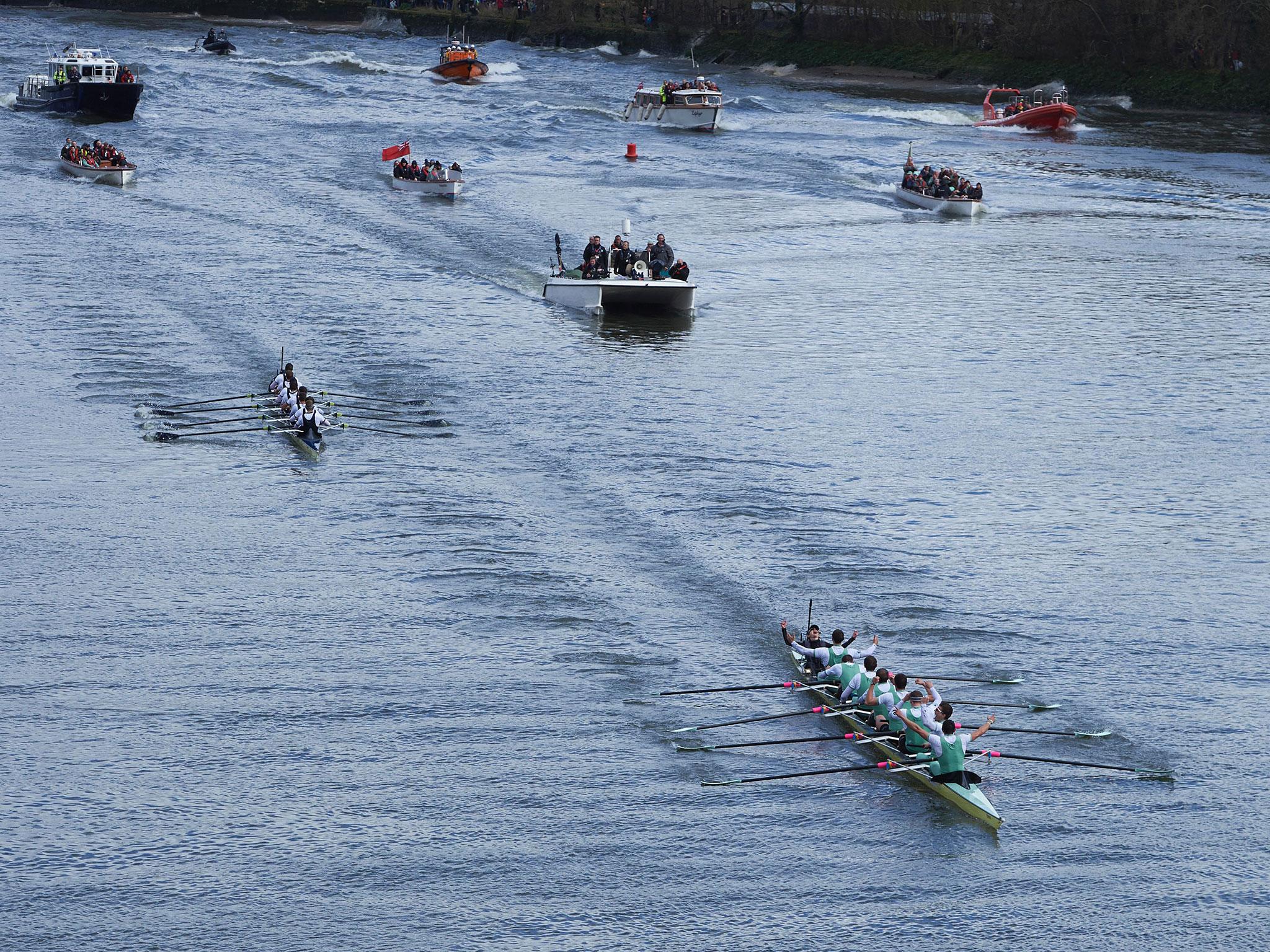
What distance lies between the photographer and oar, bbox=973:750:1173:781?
23516mm

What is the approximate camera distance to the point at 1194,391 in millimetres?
42750

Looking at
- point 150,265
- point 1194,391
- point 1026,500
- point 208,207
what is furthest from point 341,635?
point 208,207

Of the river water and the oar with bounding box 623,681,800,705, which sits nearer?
the river water

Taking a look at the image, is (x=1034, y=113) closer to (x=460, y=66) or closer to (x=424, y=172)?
(x=424, y=172)

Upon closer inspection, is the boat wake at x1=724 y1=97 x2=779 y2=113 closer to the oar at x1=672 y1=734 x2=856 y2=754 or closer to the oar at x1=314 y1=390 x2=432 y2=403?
the oar at x1=314 y1=390 x2=432 y2=403

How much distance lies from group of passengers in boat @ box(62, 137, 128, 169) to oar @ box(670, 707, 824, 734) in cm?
5340

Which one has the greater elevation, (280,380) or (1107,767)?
(280,380)

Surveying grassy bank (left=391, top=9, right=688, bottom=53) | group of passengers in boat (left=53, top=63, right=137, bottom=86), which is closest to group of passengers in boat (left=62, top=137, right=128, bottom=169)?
group of passengers in boat (left=53, top=63, right=137, bottom=86)

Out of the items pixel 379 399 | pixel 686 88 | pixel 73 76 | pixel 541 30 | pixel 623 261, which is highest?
pixel 541 30

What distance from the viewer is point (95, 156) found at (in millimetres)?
70750

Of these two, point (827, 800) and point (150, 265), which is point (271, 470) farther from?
point (150, 265)

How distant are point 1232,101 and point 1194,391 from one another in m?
59.7

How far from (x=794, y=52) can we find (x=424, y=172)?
6677 centimetres

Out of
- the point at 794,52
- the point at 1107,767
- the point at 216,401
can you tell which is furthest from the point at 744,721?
the point at 794,52
